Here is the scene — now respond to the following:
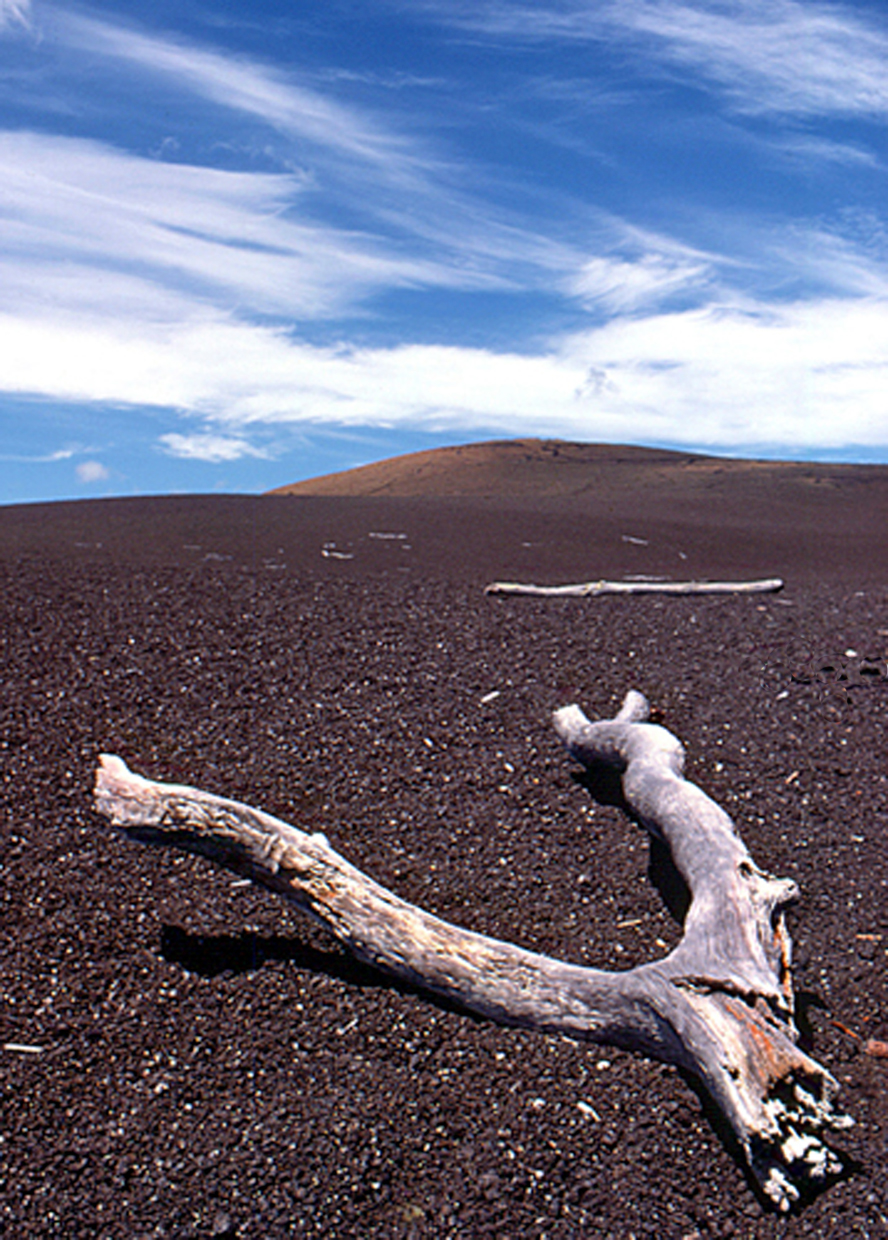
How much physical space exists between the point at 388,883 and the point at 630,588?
19.9 ft

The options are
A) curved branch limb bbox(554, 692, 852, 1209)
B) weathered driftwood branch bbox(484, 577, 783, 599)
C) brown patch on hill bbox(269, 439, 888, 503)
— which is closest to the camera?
curved branch limb bbox(554, 692, 852, 1209)

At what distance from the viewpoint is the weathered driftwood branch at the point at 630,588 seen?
31.1 ft

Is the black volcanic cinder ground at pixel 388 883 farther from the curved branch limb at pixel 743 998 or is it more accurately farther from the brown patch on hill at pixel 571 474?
the brown patch on hill at pixel 571 474

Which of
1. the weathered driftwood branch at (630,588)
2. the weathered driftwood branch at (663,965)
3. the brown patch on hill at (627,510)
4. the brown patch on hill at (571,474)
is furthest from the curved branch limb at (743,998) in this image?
the brown patch on hill at (571,474)

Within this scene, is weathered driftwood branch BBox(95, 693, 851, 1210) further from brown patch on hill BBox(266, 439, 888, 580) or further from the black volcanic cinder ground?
brown patch on hill BBox(266, 439, 888, 580)

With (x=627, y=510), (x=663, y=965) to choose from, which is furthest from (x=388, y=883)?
(x=627, y=510)

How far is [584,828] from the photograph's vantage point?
507 cm

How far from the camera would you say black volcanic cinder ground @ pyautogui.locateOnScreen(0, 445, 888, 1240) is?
2998mm

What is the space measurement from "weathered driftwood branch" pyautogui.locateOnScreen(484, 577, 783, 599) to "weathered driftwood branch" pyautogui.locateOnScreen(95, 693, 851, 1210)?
488cm

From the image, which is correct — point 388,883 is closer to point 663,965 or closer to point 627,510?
point 663,965

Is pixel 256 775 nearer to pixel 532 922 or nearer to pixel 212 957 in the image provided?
pixel 212 957

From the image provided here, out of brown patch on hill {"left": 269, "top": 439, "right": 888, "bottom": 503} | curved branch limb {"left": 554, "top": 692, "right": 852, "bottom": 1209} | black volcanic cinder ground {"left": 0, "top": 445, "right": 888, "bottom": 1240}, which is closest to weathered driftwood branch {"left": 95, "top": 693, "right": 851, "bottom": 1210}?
curved branch limb {"left": 554, "top": 692, "right": 852, "bottom": 1209}

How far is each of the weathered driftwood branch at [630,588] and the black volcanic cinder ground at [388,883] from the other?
0.29m

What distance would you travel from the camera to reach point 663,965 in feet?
11.4
